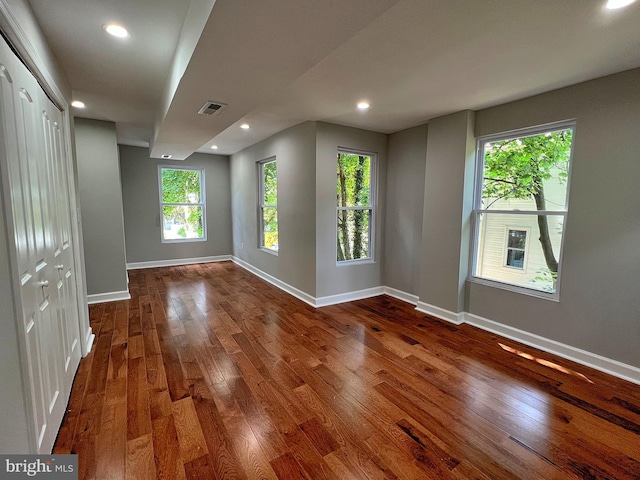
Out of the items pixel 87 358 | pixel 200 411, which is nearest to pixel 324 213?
pixel 200 411

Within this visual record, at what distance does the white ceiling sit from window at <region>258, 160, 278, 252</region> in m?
1.97

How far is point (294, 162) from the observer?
420 centimetres

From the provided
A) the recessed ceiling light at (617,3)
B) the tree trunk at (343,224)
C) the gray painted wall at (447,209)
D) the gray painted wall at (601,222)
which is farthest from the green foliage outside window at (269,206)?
the recessed ceiling light at (617,3)

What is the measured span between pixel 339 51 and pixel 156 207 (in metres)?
5.59

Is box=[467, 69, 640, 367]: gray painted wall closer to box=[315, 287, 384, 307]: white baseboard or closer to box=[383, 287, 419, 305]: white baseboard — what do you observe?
box=[383, 287, 419, 305]: white baseboard

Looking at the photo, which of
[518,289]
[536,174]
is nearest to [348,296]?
[518,289]

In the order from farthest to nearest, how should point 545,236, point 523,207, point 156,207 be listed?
1. point 156,207
2. point 523,207
3. point 545,236

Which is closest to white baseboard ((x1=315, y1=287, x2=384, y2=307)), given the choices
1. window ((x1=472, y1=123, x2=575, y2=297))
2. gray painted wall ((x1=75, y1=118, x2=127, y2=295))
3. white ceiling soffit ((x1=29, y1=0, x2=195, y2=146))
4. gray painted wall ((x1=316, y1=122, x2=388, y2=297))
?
gray painted wall ((x1=316, y1=122, x2=388, y2=297))

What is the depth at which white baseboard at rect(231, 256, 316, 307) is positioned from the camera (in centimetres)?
408

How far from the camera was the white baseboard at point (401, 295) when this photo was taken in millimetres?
4125

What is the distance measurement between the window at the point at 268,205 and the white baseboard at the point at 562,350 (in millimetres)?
3252

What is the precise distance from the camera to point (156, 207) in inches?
245

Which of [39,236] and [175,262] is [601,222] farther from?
[175,262]

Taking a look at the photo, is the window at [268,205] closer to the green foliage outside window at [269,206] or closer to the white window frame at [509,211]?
the green foliage outside window at [269,206]
